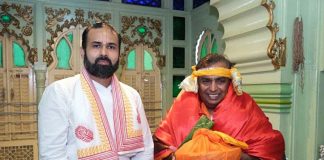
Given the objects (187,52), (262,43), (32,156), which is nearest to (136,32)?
(187,52)

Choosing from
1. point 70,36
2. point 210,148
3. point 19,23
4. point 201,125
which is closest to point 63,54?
point 70,36

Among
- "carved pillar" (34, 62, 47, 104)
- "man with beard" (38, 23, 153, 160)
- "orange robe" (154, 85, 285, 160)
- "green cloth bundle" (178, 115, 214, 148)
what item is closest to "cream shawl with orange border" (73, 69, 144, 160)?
"man with beard" (38, 23, 153, 160)

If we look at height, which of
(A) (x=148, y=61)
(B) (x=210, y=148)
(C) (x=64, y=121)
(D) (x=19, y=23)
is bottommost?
(B) (x=210, y=148)

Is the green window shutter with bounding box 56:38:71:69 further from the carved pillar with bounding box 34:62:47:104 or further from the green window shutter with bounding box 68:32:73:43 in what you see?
the carved pillar with bounding box 34:62:47:104

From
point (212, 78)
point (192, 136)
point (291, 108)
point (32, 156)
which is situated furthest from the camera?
point (32, 156)

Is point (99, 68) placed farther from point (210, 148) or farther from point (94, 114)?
point (210, 148)

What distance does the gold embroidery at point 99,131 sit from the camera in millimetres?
1413

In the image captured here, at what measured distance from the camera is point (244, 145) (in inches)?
57.1

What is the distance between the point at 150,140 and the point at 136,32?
114 inches

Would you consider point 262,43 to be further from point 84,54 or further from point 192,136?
point 84,54

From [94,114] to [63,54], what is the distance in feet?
9.31

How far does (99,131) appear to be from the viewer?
4.83 feet

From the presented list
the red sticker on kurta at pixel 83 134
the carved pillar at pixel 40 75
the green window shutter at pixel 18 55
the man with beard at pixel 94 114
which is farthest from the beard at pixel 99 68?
the green window shutter at pixel 18 55

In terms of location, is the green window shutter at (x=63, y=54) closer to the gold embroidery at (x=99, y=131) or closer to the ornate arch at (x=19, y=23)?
the ornate arch at (x=19, y=23)
